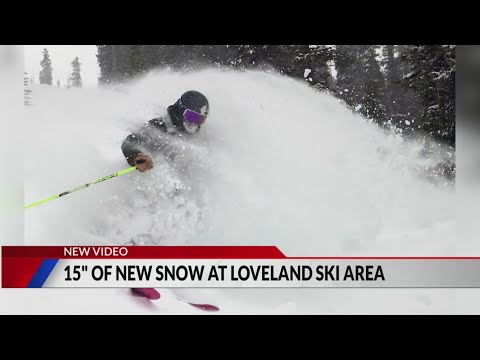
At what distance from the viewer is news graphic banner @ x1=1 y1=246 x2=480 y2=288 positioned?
557 centimetres

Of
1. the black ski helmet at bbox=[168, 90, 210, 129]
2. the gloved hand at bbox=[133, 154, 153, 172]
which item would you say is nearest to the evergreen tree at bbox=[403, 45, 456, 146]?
the black ski helmet at bbox=[168, 90, 210, 129]

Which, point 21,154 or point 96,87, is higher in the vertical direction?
point 96,87

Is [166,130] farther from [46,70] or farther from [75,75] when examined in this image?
[46,70]

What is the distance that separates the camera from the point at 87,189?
5555 mm

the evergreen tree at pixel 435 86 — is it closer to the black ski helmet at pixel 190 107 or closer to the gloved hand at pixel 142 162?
the black ski helmet at pixel 190 107

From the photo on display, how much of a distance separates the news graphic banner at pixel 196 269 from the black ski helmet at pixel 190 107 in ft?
5.10

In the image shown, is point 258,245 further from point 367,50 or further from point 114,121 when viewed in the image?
point 367,50

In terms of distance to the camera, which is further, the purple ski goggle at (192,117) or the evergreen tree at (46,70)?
the purple ski goggle at (192,117)

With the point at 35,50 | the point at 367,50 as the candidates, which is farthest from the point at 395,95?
the point at 35,50

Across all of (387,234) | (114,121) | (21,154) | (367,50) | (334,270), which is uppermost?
(367,50)

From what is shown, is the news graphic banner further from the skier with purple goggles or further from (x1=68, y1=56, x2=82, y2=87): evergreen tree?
(x1=68, y1=56, x2=82, y2=87): evergreen tree

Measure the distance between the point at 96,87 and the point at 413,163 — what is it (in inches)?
156

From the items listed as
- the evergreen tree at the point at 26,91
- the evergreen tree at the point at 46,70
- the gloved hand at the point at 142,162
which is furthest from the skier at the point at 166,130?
the evergreen tree at the point at 26,91

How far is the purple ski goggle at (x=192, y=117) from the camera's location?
18.5 ft
